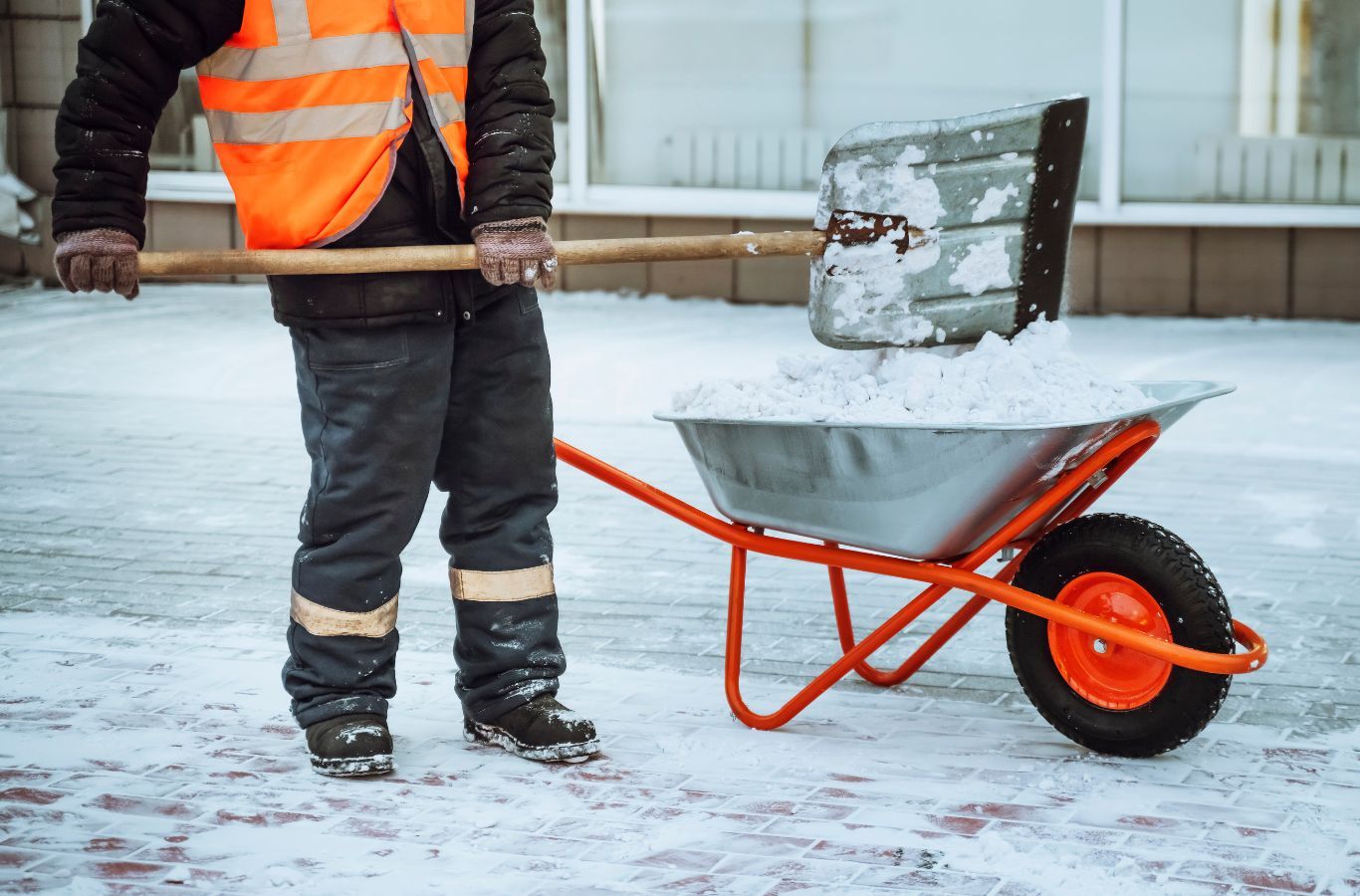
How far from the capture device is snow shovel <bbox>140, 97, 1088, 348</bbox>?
3305 millimetres

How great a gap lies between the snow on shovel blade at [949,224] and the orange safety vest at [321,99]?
836 millimetres

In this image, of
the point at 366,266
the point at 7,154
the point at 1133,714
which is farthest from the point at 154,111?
the point at 7,154

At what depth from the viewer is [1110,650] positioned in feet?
10.5

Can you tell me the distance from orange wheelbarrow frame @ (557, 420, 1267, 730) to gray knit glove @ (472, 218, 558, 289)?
0.47 metres

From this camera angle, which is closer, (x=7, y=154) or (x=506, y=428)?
(x=506, y=428)

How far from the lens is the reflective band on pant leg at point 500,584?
3.33 m

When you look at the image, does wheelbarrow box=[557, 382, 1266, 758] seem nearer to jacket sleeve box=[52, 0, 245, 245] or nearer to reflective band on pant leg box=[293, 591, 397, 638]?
reflective band on pant leg box=[293, 591, 397, 638]

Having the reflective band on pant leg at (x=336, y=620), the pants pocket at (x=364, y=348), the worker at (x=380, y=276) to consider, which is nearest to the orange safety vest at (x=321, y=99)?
the worker at (x=380, y=276)

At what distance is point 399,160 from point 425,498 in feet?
2.05

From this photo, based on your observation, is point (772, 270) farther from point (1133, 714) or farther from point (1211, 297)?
point (1133, 714)

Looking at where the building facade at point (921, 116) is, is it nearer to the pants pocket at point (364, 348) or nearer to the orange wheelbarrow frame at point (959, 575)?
the orange wheelbarrow frame at point (959, 575)

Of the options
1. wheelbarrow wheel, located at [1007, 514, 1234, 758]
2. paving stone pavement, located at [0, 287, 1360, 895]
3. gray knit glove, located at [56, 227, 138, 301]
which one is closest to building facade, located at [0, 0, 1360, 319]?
paving stone pavement, located at [0, 287, 1360, 895]

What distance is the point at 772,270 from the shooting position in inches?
383

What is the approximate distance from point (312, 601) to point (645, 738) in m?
0.69
